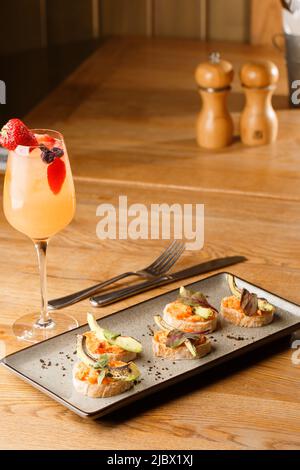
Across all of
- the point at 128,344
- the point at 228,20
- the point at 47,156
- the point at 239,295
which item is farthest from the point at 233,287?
the point at 228,20

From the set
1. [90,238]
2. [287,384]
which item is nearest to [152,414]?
[287,384]

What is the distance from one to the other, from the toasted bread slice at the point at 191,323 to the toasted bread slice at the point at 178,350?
34 mm

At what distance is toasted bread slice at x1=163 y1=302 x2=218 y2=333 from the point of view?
4.34 ft

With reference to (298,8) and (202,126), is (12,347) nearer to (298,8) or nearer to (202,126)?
(202,126)

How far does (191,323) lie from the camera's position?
1323mm

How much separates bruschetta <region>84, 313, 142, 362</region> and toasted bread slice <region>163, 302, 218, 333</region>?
8cm

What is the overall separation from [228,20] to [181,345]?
214cm

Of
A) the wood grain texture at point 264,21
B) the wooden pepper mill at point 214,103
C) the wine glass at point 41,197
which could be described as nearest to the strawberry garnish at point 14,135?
the wine glass at point 41,197

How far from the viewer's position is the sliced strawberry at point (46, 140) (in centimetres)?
138

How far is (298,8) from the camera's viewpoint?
2.37 meters

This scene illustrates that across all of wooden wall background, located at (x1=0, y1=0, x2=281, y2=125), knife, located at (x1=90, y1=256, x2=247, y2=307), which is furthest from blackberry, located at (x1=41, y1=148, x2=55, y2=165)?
wooden wall background, located at (x1=0, y1=0, x2=281, y2=125)

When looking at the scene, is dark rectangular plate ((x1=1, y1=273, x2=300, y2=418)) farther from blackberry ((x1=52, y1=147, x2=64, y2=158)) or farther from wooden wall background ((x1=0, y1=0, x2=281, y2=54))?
wooden wall background ((x1=0, y1=0, x2=281, y2=54))

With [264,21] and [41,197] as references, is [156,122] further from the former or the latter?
[41,197]

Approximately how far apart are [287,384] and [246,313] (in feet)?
0.41
